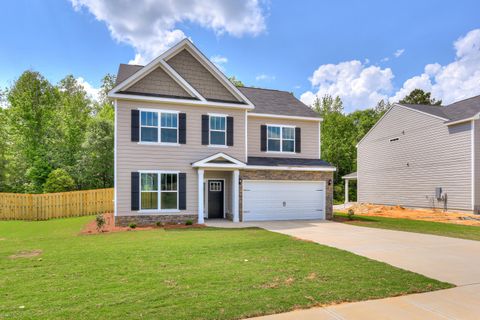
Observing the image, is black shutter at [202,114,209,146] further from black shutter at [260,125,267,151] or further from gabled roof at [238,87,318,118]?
black shutter at [260,125,267,151]

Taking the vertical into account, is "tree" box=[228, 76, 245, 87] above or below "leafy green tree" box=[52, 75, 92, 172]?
above

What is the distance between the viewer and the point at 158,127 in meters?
13.9

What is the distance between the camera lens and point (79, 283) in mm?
5148

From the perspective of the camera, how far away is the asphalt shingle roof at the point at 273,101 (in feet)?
51.6

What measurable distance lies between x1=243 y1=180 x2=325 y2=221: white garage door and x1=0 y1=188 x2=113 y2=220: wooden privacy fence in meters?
9.91

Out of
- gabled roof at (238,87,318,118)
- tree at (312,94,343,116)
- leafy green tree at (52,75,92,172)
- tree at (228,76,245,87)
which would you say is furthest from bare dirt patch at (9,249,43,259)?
tree at (312,94,343,116)

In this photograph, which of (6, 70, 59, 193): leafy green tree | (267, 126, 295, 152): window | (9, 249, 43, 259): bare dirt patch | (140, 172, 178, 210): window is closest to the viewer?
(9, 249, 43, 259): bare dirt patch

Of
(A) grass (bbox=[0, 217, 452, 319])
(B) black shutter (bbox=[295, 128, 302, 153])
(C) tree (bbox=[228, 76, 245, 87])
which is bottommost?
(A) grass (bbox=[0, 217, 452, 319])

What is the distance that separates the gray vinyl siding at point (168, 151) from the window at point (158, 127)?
0.28 m

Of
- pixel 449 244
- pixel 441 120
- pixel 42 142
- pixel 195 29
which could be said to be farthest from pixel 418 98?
pixel 42 142

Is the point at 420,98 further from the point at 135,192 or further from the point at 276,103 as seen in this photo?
the point at 135,192

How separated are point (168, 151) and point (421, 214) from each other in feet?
53.9

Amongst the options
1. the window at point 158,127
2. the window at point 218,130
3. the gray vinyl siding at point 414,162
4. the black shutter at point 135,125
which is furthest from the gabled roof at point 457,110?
the black shutter at point 135,125

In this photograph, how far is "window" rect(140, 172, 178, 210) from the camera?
13.6 metres
